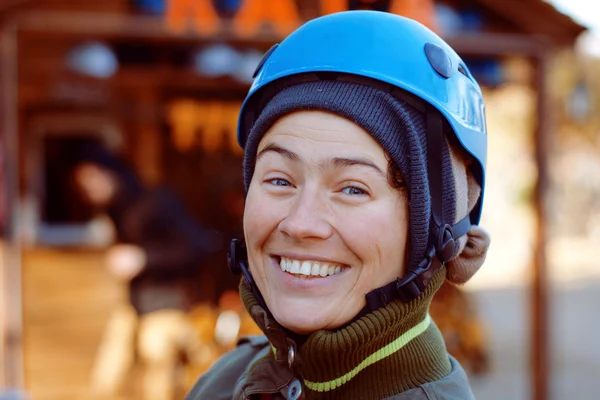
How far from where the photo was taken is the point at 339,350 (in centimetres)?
127

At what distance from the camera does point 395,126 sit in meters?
1.33

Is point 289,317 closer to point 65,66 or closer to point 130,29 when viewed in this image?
point 130,29

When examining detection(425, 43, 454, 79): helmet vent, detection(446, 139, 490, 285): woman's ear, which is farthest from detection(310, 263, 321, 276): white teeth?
detection(425, 43, 454, 79): helmet vent

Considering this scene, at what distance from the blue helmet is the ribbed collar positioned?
0.35 m

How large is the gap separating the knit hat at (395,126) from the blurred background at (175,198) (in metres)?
0.57

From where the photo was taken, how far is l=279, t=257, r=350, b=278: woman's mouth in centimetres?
131

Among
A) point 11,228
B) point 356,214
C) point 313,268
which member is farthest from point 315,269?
point 11,228

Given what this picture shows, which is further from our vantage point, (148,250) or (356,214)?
(148,250)

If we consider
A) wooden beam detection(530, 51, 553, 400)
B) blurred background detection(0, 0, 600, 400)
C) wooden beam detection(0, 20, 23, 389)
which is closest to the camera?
wooden beam detection(0, 20, 23, 389)

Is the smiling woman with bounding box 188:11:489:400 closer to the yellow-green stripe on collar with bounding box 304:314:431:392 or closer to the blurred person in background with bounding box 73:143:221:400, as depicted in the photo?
the yellow-green stripe on collar with bounding box 304:314:431:392

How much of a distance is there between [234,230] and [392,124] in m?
5.54

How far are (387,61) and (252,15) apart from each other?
3062 mm

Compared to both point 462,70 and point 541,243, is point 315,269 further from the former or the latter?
point 541,243

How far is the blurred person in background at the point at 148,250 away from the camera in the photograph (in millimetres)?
4453
